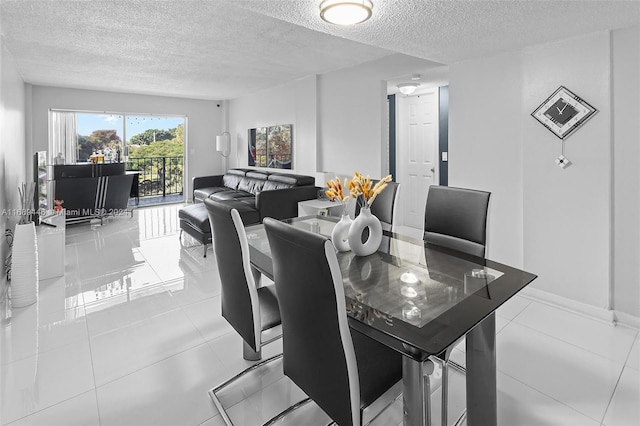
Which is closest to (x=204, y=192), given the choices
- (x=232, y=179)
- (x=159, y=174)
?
(x=232, y=179)

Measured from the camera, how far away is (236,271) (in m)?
1.78

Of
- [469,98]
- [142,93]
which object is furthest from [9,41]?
[469,98]

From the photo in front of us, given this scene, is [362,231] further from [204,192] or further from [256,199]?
[204,192]

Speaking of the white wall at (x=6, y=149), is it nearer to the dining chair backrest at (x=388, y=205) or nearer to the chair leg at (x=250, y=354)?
the chair leg at (x=250, y=354)

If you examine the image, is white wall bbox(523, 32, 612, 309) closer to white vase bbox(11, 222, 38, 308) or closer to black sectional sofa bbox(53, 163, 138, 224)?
white vase bbox(11, 222, 38, 308)

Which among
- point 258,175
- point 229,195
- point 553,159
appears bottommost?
point 229,195

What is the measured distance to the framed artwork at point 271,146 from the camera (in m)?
6.63

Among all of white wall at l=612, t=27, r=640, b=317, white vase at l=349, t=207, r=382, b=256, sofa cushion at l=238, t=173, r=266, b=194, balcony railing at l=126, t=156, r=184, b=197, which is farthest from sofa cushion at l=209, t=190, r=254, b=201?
white wall at l=612, t=27, r=640, b=317

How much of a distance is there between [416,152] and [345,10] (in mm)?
4138

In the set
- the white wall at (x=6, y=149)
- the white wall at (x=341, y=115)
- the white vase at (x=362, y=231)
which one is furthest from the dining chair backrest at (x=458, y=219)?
the white wall at (x=6, y=149)

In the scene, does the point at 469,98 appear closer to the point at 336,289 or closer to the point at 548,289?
the point at 548,289

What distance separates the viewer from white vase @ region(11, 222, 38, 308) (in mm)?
2975

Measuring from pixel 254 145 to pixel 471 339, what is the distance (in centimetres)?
684

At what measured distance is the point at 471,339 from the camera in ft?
5.21
